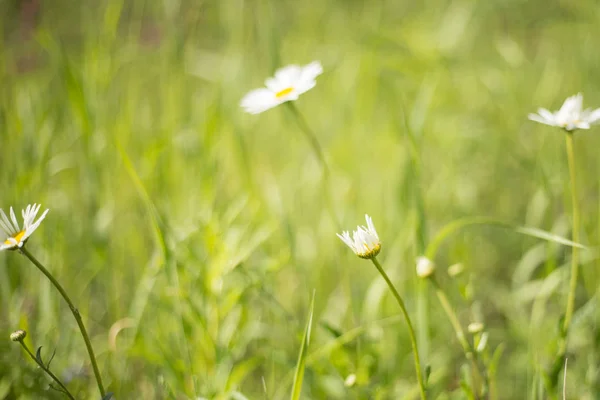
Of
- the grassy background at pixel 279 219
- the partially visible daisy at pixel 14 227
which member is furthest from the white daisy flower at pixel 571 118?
the partially visible daisy at pixel 14 227

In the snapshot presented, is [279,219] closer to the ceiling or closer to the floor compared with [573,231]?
closer to the ceiling

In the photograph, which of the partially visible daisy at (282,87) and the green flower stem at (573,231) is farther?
the partially visible daisy at (282,87)

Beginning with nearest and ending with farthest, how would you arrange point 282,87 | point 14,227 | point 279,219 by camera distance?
point 14,227, point 282,87, point 279,219

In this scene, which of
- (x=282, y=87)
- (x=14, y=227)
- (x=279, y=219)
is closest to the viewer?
(x=14, y=227)

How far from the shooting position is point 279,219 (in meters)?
1.36

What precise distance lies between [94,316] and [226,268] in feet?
2.03

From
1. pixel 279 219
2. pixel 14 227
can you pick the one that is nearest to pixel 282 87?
pixel 279 219

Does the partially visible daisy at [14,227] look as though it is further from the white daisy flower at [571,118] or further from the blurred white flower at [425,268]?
the white daisy flower at [571,118]

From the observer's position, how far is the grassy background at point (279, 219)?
0.96 metres

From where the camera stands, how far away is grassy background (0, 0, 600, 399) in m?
0.96

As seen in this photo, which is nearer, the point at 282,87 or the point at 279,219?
the point at 282,87

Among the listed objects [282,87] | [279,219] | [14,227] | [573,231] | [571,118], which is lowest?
[573,231]

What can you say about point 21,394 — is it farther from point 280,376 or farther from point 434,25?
point 434,25

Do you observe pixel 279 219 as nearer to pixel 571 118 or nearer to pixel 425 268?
pixel 425 268
